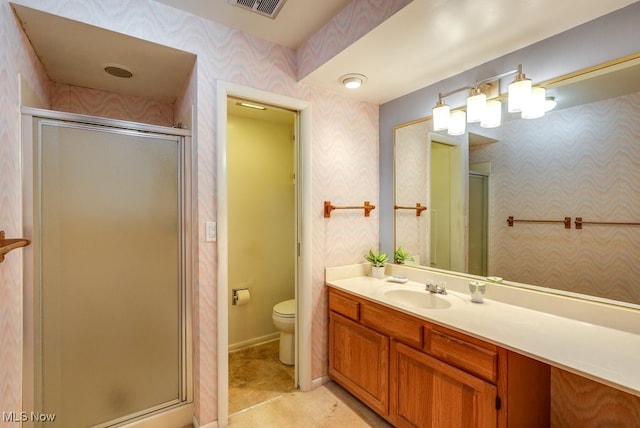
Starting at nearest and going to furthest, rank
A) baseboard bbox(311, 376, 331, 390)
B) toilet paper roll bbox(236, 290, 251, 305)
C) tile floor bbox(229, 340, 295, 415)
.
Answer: tile floor bbox(229, 340, 295, 415) < baseboard bbox(311, 376, 331, 390) < toilet paper roll bbox(236, 290, 251, 305)

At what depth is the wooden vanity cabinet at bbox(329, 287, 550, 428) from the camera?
1270 mm

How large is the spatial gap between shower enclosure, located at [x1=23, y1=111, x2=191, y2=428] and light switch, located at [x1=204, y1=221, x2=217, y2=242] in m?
0.22

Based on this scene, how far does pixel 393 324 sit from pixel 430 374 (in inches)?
12.1

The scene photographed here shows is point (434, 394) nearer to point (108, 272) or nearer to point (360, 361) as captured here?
point (360, 361)

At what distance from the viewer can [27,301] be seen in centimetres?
149

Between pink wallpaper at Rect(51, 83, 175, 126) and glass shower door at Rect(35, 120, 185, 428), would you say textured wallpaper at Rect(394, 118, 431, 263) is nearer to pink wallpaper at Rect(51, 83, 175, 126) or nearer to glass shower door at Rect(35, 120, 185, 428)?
glass shower door at Rect(35, 120, 185, 428)

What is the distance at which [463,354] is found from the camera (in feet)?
4.51

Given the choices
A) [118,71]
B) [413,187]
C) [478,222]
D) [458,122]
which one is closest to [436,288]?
[478,222]

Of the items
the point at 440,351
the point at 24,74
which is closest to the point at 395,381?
the point at 440,351

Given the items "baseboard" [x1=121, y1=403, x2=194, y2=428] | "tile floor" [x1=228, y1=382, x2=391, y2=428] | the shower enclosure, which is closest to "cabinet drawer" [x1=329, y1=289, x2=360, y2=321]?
"tile floor" [x1=228, y1=382, x2=391, y2=428]

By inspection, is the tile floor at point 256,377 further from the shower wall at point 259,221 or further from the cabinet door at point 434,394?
the cabinet door at point 434,394

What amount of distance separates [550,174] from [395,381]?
4.72 ft

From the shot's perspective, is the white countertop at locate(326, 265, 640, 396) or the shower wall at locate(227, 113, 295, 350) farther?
the shower wall at locate(227, 113, 295, 350)

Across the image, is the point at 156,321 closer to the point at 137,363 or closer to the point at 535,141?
the point at 137,363
